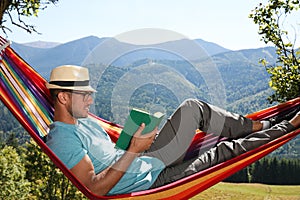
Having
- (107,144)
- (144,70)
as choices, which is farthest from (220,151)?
(144,70)

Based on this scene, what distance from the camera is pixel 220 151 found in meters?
2.36

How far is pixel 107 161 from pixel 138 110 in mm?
364

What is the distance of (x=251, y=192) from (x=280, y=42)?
2753 centimetres

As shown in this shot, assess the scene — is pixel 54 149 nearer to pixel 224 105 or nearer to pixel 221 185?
pixel 224 105

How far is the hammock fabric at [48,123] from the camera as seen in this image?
2.11 meters

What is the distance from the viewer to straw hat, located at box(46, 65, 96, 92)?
2184mm

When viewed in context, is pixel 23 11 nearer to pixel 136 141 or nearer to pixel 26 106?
pixel 26 106

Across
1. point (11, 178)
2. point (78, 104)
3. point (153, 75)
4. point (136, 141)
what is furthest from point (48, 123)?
point (11, 178)

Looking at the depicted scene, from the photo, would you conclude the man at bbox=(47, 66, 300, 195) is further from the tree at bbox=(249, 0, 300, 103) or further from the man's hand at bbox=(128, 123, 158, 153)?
the tree at bbox=(249, 0, 300, 103)

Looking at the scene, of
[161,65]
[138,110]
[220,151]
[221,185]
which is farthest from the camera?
[221,185]

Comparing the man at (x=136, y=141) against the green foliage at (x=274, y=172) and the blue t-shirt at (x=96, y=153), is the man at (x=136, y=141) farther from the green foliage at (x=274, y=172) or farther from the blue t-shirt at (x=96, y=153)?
the green foliage at (x=274, y=172)

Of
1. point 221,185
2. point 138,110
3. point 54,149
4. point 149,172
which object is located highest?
point 138,110

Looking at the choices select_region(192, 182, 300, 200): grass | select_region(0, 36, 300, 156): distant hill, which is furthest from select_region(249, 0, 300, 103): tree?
select_region(192, 182, 300, 200): grass

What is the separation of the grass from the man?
28310mm
